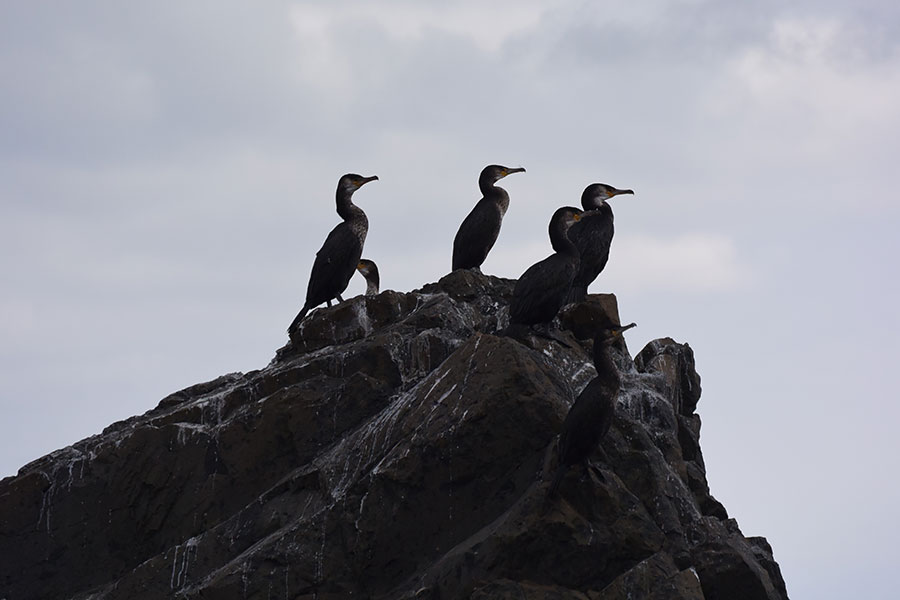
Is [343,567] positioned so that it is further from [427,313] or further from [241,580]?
[427,313]

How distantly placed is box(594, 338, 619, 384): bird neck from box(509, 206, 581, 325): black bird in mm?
1393

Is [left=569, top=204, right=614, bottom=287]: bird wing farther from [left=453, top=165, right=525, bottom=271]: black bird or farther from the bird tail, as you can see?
the bird tail

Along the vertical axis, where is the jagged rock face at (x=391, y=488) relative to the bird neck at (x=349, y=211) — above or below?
below

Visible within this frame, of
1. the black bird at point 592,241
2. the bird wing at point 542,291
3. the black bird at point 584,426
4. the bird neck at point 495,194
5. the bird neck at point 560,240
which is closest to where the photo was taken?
the black bird at point 584,426

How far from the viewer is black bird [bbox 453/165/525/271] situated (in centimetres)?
1487

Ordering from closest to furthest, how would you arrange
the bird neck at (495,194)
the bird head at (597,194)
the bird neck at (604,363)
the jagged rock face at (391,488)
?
the jagged rock face at (391,488) < the bird neck at (604,363) < the bird head at (597,194) < the bird neck at (495,194)

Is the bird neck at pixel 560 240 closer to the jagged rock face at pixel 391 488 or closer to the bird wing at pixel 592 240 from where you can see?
the jagged rock face at pixel 391 488

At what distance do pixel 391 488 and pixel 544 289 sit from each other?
249 cm

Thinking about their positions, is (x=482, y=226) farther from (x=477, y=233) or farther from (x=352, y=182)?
(x=352, y=182)

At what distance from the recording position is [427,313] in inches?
498

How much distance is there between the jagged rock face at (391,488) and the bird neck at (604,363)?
0.53 m

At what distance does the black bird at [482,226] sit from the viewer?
48.8 ft

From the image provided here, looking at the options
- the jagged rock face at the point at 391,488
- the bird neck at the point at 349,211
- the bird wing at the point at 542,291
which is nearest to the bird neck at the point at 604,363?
the jagged rock face at the point at 391,488

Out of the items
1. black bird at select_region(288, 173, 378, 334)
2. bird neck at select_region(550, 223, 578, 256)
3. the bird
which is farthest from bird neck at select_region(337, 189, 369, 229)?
bird neck at select_region(550, 223, 578, 256)
